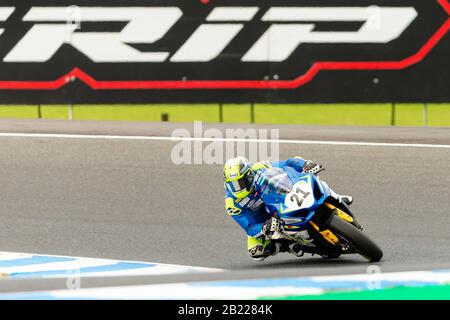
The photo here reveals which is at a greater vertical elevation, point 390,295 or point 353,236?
point 353,236

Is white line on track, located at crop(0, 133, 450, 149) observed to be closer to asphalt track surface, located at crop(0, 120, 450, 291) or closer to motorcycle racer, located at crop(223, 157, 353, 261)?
asphalt track surface, located at crop(0, 120, 450, 291)

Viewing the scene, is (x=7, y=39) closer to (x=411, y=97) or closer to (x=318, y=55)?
(x=318, y=55)

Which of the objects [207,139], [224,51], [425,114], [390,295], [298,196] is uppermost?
[224,51]

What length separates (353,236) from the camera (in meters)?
8.32

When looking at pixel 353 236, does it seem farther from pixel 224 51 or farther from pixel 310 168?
pixel 224 51

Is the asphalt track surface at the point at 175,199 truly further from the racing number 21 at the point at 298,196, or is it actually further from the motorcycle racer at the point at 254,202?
the racing number 21 at the point at 298,196

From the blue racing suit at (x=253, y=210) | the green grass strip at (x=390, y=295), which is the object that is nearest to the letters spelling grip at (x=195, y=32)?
the blue racing suit at (x=253, y=210)

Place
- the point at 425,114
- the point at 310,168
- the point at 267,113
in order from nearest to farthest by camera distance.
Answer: the point at 310,168, the point at 425,114, the point at 267,113

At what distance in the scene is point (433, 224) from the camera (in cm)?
997

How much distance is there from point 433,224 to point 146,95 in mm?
5470

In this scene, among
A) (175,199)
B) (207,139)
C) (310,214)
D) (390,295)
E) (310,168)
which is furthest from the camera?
(207,139)

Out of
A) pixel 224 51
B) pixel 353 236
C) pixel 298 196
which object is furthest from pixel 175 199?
pixel 224 51

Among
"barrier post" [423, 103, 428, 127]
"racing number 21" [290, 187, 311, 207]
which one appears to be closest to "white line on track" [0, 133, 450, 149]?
"barrier post" [423, 103, 428, 127]

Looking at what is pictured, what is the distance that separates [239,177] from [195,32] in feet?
18.9
